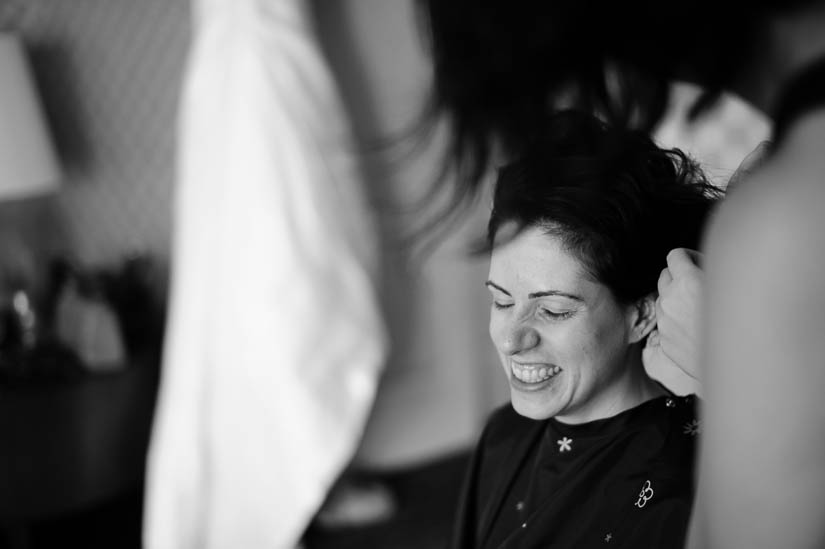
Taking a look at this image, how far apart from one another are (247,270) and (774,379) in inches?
64.2

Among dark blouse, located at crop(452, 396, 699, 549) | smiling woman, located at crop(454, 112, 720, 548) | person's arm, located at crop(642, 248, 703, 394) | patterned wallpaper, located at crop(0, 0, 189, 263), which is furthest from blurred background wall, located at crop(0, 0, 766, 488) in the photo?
person's arm, located at crop(642, 248, 703, 394)

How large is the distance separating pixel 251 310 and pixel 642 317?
4.41 feet

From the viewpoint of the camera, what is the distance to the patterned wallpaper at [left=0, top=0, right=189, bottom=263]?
239 cm

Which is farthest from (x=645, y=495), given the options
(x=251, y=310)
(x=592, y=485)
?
(x=251, y=310)

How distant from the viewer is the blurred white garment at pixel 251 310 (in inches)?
75.6

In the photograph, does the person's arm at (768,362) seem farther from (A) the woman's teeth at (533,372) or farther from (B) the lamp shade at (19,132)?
(B) the lamp shade at (19,132)

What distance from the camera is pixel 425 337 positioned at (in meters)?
2.64

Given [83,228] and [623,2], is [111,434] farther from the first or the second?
[623,2]

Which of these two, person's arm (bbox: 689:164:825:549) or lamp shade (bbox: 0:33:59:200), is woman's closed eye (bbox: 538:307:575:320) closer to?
person's arm (bbox: 689:164:825:549)

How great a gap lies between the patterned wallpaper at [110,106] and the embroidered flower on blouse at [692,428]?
2.03 m

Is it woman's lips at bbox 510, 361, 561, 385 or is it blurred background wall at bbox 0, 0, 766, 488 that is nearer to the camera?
woman's lips at bbox 510, 361, 561, 385

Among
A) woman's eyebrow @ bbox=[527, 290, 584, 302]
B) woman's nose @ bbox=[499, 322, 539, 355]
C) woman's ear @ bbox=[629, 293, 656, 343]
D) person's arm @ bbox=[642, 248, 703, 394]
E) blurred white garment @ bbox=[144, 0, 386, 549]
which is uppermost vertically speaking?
person's arm @ bbox=[642, 248, 703, 394]

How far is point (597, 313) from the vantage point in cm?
71

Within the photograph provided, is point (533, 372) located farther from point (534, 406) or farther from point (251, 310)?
point (251, 310)
